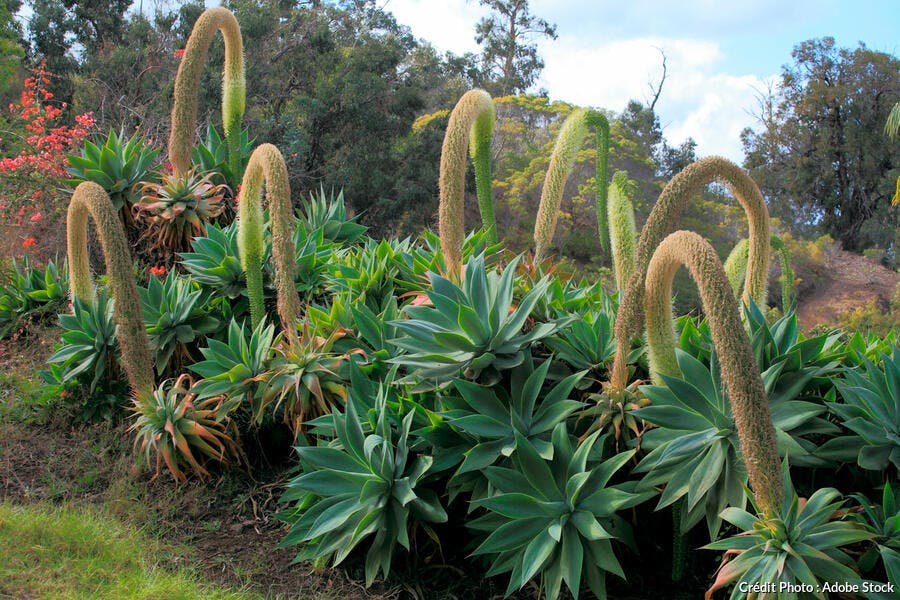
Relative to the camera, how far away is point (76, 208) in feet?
15.1

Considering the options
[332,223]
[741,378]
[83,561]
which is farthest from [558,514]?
[332,223]

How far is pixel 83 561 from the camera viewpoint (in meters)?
3.47

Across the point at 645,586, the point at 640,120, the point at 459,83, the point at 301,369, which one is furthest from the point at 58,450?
the point at 640,120

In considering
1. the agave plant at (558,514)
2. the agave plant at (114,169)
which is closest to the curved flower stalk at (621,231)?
the agave plant at (558,514)

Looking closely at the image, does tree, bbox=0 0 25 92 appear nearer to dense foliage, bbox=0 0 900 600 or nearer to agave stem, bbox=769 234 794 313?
dense foliage, bbox=0 0 900 600

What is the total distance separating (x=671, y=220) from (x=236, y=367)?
2485mm

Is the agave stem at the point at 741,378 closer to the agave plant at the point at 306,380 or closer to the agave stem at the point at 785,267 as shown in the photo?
the agave stem at the point at 785,267

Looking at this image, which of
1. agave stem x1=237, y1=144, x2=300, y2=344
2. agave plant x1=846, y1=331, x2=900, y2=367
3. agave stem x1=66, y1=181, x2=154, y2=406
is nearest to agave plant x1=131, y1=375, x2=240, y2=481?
agave stem x1=66, y1=181, x2=154, y2=406

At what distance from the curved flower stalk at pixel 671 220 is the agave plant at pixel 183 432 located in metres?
2.33

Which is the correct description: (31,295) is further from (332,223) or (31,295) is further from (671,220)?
(671,220)

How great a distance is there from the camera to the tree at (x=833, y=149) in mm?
28391

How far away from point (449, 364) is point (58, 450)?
3054 millimetres

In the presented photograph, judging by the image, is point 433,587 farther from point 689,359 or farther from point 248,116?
point 248,116

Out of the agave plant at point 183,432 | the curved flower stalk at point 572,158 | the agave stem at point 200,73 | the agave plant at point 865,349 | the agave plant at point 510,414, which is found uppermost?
the agave stem at point 200,73
